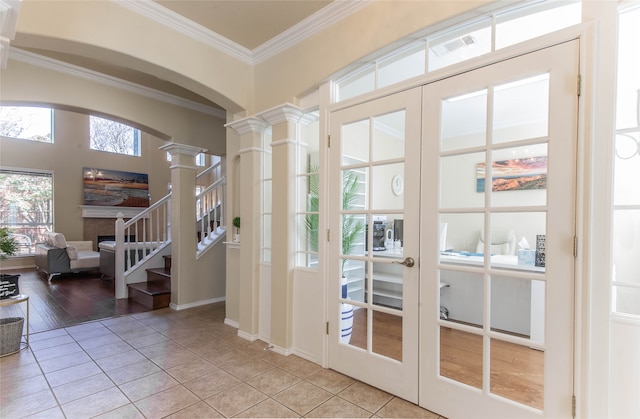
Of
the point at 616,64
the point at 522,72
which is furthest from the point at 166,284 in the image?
the point at 616,64

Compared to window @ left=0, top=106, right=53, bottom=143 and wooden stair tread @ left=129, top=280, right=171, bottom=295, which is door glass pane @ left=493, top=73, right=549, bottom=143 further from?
window @ left=0, top=106, right=53, bottom=143

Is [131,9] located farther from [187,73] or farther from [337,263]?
[337,263]

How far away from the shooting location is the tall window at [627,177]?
1.50m

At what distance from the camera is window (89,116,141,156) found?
893 centimetres

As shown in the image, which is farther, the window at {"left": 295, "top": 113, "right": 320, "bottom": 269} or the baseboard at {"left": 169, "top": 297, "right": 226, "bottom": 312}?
the baseboard at {"left": 169, "top": 297, "right": 226, "bottom": 312}

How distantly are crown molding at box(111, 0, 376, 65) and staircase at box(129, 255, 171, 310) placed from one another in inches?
133

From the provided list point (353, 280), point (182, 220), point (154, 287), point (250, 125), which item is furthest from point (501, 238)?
point (154, 287)

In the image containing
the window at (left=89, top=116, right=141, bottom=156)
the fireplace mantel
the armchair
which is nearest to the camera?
the armchair

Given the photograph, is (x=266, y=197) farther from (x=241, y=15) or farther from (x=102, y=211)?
(x=102, y=211)

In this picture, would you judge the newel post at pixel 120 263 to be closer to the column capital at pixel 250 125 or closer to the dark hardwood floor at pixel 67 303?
the dark hardwood floor at pixel 67 303

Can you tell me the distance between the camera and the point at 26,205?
7824 millimetres

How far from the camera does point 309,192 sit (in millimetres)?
3008

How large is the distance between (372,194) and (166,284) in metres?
3.99

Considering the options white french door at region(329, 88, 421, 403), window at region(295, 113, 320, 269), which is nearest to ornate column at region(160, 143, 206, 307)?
window at region(295, 113, 320, 269)
